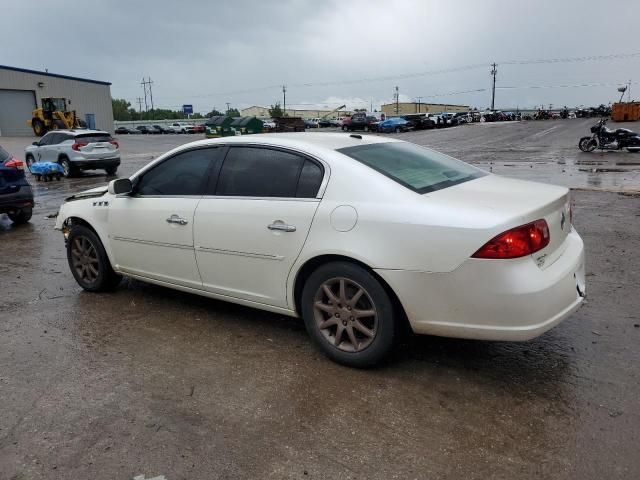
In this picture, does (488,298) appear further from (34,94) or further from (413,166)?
(34,94)

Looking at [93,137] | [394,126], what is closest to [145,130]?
[394,126]

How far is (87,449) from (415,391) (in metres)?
1.89

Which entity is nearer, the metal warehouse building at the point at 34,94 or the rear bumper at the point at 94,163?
the rear bumper at the point at 94,163

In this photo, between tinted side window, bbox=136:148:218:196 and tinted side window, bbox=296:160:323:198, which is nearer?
tinted side window, bbox=296:160:323:198

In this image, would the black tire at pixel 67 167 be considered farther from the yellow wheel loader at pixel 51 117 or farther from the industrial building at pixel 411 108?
the industrial building at pixel 411 108

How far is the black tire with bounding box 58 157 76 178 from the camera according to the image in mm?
18125

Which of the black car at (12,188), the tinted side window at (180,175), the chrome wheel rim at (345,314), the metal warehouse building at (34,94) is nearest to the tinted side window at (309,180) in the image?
the chrome wheel rim at (345,314)

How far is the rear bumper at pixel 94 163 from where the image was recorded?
706 inches

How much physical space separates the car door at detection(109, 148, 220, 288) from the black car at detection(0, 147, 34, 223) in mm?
4856

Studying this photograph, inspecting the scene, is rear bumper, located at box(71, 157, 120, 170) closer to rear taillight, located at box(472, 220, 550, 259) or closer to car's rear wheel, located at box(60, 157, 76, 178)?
car's rear wheel, located at box(60, 157, 76, 178)

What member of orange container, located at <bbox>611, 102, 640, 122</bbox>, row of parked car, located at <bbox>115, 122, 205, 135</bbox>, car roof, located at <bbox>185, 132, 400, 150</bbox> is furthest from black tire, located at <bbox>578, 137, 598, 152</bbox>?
row of parked car, located at <bbox>115, 122, 205, 135</bbox>

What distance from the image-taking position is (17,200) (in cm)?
884

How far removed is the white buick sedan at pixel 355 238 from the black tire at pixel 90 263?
1.55ft

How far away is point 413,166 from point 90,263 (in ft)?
10.9
